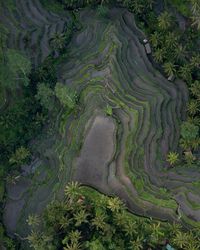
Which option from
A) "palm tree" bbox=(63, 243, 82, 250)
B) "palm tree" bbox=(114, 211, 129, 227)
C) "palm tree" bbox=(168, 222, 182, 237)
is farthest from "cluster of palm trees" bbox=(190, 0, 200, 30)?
"palm tree" bbox=(63, 243, 82, 250)

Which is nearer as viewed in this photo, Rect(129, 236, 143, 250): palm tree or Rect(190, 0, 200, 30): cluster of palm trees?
Rect(129, 236, 143, 250): palm tree

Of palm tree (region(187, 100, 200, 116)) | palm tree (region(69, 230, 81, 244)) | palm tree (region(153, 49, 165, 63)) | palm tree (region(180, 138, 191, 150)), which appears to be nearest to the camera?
palm tree (region(69, 230, 81, 244))

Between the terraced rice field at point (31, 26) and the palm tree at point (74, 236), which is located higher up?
the terraced rice field at point (31, 26)

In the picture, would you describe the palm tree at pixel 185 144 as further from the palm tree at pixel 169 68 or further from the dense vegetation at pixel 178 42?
the palm tree at pixel 169 68

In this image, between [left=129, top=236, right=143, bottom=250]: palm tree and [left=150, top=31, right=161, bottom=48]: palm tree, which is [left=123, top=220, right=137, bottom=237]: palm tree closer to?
[left=129, top=236, right=143, bottom=250]: palm tree

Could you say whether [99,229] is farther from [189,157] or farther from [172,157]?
[189,157]

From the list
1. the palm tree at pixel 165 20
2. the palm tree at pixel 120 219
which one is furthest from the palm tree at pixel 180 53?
the palm tree at pixel 120 219

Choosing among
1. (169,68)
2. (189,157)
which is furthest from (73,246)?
(169,68)

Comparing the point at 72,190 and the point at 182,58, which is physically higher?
the point at 182,58
